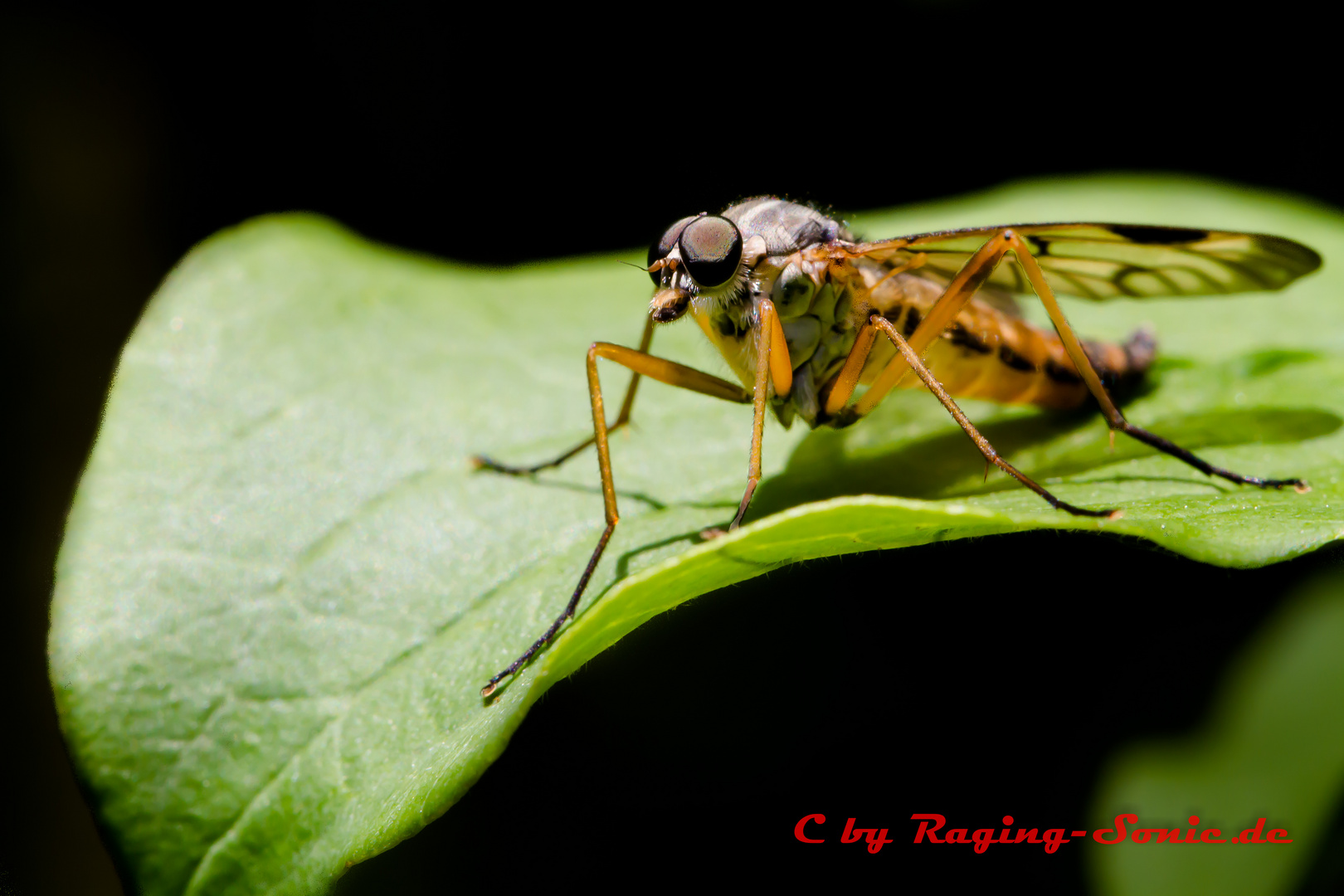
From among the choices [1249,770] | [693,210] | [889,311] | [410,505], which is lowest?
[1249,770]

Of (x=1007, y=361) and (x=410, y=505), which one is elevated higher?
(x=1007, y=361)

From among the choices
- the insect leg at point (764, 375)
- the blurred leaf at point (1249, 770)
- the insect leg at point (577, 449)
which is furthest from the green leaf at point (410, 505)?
the blurred leaf at point (1249, 770)

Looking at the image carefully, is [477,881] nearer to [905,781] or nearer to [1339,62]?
[905,781]

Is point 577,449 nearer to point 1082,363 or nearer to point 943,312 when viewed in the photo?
point 943,312

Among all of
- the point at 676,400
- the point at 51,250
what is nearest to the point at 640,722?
the point at 676,400

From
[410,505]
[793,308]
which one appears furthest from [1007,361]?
[410,505]

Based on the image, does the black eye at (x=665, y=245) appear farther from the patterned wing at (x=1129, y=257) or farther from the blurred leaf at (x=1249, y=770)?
the blurred leaf at (x=1249, y=770)

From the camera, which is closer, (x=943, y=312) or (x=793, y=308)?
(x=943, y=312)
